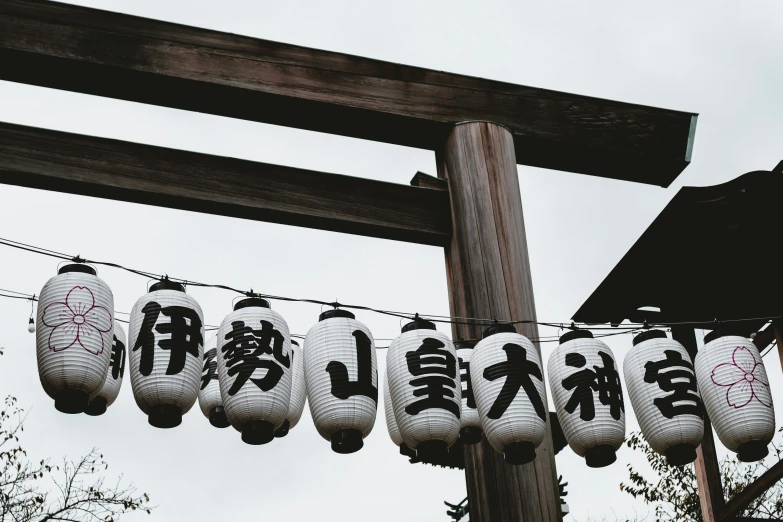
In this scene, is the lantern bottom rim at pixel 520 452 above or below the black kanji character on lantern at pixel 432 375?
below

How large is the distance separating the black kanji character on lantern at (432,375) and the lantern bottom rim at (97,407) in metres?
1.90

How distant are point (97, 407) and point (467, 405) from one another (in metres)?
2.26

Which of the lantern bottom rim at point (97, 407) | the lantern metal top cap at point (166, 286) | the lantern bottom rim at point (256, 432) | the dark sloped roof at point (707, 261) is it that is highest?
the dark sloped roof at point (707, 261)

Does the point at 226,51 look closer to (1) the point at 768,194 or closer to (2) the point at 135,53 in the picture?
(2) the point at 135,53

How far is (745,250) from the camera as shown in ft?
28.6

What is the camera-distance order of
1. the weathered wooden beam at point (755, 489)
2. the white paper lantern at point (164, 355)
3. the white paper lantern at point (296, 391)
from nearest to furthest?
the white paper lantern at point (164, 355), the white paper lantern at point (296, 391), the weathered wooden beam at point (755, 489)

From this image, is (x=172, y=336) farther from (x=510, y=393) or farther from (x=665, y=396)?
(x=665, y=396)

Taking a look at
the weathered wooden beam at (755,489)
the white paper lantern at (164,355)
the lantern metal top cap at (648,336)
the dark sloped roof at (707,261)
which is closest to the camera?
the white paper lantern at (164,355)

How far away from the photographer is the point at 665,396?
5.68 m

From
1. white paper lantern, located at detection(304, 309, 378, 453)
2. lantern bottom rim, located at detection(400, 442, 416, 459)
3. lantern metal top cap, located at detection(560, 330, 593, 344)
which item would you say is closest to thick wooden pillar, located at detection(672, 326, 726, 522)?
lantern metal top cap, located at detection(560, 330, 593, 344)

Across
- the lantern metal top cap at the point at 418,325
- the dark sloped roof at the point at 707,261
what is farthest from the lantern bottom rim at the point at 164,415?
the dark sloped roof at the point at 707,261

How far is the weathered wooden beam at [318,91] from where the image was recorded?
6.10 metres

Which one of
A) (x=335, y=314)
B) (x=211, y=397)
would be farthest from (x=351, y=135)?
(x=211, y=397)

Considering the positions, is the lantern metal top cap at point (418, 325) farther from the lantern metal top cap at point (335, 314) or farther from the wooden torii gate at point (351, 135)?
the wooden torii gate at point (351, 135)
